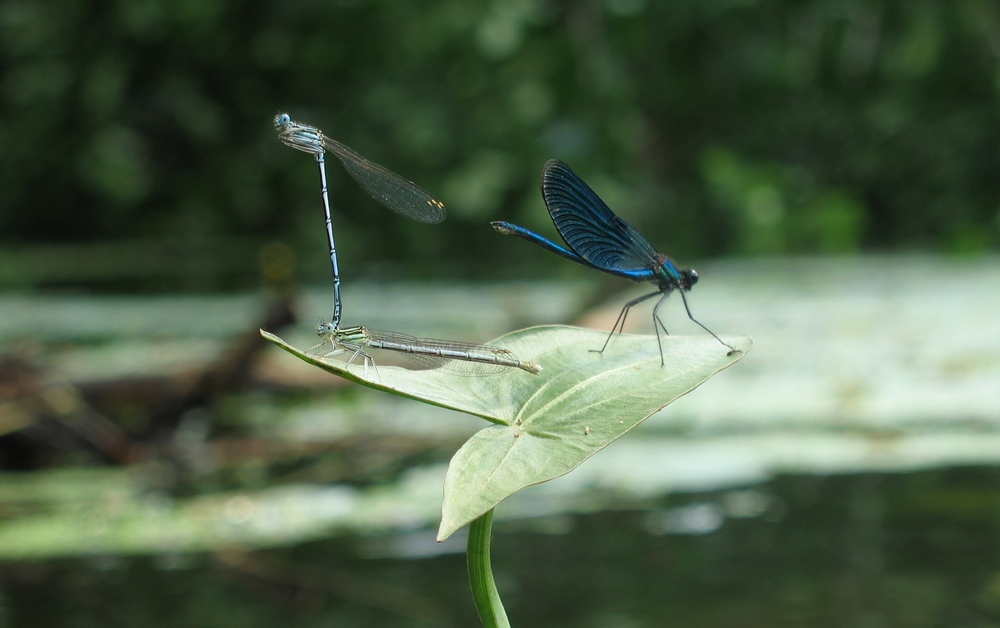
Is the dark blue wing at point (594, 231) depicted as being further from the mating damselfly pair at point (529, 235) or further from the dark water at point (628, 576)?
the dark water at point (628, 576)

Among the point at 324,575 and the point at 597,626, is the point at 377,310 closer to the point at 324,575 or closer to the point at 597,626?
the point at 324,575

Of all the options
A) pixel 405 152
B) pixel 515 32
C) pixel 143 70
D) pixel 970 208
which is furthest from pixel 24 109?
pixel 970 208

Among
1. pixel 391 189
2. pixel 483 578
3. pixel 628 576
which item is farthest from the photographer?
pixel 628 576

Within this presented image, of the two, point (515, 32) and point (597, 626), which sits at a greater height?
point (515, 32)

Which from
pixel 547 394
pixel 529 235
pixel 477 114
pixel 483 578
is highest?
pixel 477 114

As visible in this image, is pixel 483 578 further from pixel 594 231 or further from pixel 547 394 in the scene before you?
pixel 594 231

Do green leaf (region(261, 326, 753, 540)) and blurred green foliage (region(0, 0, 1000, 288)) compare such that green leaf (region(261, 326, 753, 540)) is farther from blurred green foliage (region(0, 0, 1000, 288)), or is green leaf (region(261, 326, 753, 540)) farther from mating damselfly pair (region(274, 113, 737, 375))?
blurred green foliage (region(0, 0, 1000, 288))

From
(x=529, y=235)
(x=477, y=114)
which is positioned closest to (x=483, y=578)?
(x=529, y=235)
